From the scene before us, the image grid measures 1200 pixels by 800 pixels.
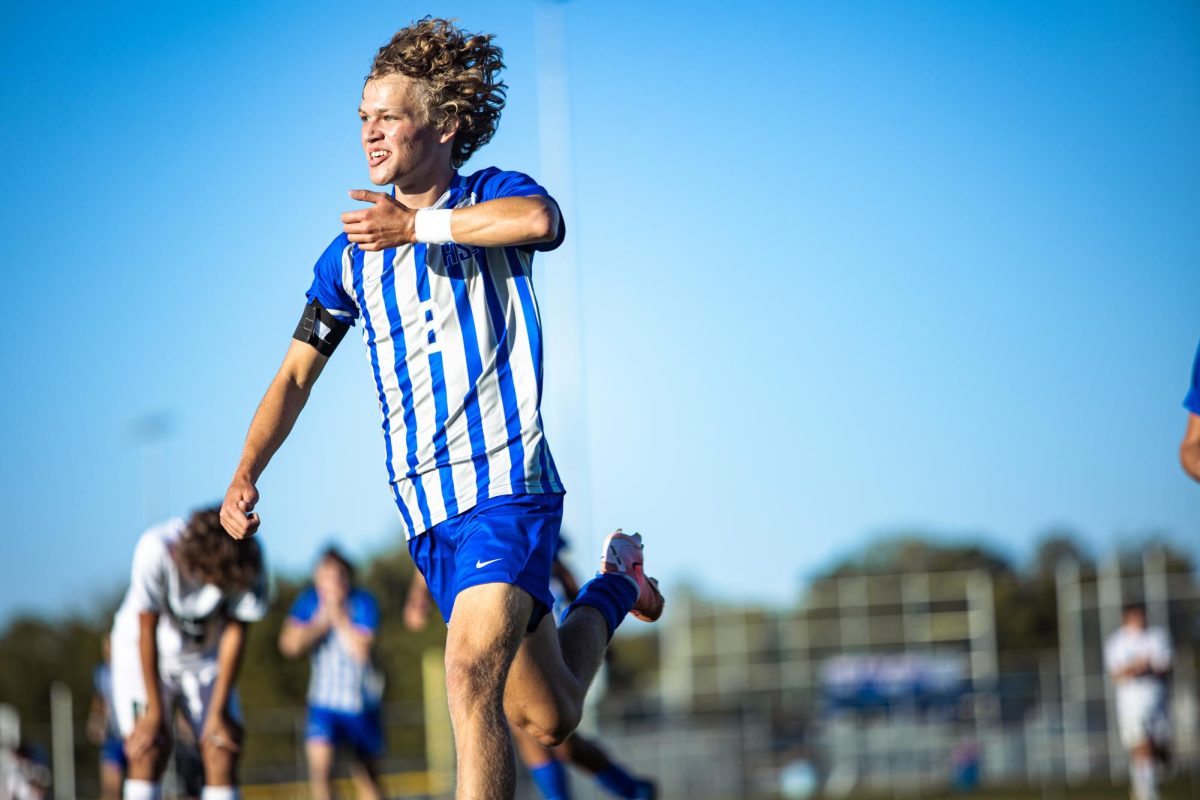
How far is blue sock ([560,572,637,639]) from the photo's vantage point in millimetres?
5461

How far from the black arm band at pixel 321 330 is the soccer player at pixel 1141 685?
1403cm

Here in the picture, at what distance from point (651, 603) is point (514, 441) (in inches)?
54.4

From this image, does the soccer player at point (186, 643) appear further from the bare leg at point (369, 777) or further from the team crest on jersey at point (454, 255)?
the bare leg at point (369, 777)

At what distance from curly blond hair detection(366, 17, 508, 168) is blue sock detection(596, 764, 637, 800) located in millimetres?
4824

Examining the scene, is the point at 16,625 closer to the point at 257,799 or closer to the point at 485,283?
the point at 257,799

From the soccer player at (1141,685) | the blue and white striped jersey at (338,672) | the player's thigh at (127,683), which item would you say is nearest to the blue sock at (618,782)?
the player's thigh at (127,683)

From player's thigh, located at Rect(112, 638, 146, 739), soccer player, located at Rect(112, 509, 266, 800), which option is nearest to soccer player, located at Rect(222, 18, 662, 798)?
soccer player, located at Rect(112, 509, 266, 800)

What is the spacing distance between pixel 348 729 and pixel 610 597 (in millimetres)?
7852

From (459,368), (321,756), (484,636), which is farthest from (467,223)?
(321,756)

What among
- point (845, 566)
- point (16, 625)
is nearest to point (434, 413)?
point (16, 625)

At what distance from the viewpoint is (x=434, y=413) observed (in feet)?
15.9

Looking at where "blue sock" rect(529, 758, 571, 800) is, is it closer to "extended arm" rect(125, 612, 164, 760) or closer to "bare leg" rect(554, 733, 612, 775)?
"bare leg" rect(554, 733, 612, 775)

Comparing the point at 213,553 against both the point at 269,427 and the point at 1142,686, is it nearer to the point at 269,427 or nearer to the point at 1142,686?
the point at 269,427

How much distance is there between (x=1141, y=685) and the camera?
17062 mm
